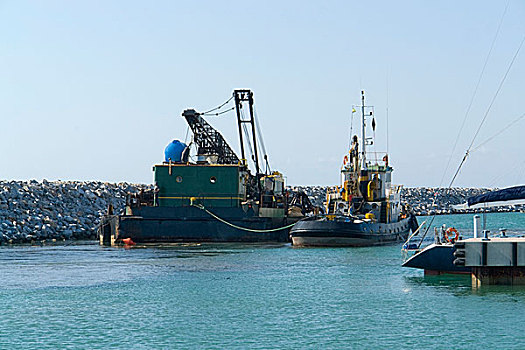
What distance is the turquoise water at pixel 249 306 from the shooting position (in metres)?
20.3

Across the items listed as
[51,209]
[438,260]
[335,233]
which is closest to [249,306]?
[438,260]

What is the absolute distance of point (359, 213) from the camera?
49969 mm

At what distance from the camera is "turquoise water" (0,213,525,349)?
20.3m

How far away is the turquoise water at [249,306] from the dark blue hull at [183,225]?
1051 centimetres

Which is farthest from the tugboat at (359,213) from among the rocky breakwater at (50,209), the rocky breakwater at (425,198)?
the rocky breakwater at (425,198)

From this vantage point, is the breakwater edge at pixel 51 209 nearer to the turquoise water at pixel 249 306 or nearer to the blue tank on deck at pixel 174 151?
the blue tank on deck at pixel 174 151

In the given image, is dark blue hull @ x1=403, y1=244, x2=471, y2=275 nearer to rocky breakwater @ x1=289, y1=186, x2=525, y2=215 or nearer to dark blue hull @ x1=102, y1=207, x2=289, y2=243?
dark blue hull @ x1=102, y1=207, x2=289, y2=243

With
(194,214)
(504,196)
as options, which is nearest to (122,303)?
(504,196)

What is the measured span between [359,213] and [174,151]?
501 inches

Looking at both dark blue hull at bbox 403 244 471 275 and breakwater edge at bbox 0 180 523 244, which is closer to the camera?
dark blue hull at bbox 403 244 471 275

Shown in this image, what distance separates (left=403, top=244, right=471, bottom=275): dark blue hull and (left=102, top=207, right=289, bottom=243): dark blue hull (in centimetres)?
2084

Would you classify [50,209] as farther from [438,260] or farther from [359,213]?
[438,260]

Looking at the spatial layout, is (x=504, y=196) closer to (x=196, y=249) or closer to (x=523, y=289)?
(x=523, y=289)

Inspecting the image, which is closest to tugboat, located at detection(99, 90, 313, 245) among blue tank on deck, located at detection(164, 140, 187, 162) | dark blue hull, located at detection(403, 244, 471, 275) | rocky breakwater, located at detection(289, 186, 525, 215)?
blue tank on deck, located at detection(164, 140, 187, 162)
